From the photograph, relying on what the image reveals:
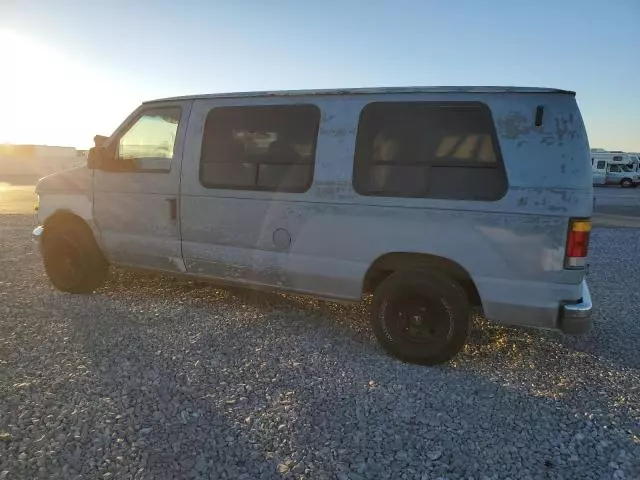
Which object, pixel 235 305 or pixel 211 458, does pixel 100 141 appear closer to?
pixel 235 305

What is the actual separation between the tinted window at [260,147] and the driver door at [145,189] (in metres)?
0.40

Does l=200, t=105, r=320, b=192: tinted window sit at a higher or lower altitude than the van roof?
lower

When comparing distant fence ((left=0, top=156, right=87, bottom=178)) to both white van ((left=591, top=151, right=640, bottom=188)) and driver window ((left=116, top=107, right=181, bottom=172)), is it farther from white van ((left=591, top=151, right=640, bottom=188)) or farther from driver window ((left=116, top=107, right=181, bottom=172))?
white van ((left=591, top=151, right=640, bottom=188))

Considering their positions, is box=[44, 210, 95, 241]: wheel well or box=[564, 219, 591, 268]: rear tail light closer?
box=[564, 219, 591, 268]: rear tail light

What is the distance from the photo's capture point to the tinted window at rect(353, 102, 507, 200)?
3602 mm

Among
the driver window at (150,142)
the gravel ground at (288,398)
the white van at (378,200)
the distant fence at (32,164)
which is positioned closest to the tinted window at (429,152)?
the white van at (378,200)

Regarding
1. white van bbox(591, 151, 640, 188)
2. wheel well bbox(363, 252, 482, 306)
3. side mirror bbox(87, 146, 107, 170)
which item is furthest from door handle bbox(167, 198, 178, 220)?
white van bbox(591, 151, 640, 188)

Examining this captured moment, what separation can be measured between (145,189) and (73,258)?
4.55 feet

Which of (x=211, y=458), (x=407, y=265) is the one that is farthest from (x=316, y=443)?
(x=407, y=265)

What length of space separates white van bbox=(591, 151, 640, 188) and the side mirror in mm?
38180

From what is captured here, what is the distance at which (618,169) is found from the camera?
35.5 meters

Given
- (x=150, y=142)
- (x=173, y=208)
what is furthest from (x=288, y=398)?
(x=150, y=142)

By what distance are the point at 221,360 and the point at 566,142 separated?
3.11 meters

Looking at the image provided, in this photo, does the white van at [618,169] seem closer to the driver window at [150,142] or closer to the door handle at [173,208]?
the driver window at [150,142]
